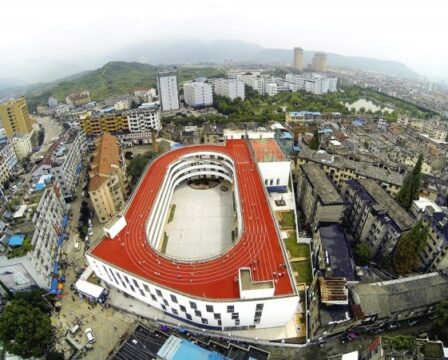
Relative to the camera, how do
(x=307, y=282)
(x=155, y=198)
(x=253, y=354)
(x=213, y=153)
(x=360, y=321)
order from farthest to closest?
1. (x=213, y=153)
2. (x=155, y=198)
3. (x=307, y=282)
4. (x=360, y=321)
5. (x=253, y=354)

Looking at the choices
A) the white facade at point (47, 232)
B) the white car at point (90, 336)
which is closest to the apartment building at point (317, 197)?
the white car at point (90, 336)

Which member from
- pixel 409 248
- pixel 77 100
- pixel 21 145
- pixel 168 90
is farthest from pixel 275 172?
pixel 77 100

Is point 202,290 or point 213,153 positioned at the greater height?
point 213,153

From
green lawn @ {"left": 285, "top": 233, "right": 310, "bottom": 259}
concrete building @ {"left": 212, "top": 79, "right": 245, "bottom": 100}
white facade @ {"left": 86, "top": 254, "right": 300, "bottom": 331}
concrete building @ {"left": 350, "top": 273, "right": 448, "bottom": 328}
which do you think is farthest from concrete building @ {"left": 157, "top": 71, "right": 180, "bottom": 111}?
concrete building @ {"left": 350, "top": 273, "right": 448, "bottom": 328}

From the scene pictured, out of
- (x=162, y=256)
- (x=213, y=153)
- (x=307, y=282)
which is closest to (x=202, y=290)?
(x=162, y=256)

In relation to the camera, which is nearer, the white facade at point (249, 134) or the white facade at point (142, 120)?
the white facade at point (249, 134)

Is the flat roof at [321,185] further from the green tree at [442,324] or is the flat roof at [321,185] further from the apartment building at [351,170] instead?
the green tree at [442,324]

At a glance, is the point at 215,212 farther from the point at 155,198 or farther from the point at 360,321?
the point at 360,321
